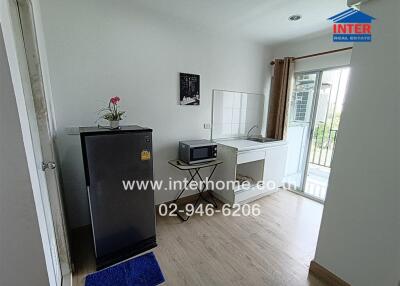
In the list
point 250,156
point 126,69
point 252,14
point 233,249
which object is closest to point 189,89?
point 126,69

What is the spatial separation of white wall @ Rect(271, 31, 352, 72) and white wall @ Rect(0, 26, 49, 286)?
11.4 feet

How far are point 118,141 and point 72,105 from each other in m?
0.79

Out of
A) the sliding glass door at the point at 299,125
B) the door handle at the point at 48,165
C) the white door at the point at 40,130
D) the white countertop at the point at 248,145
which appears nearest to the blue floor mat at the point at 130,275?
the white door at the point at 40,130

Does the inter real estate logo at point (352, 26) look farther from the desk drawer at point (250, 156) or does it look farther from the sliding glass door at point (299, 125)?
the desk drawer at point (250, 156)

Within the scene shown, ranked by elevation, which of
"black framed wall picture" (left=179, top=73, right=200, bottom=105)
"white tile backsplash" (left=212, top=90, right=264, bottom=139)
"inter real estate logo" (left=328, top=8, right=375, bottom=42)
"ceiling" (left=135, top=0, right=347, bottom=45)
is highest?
"ceiling" (left=135, top=0, right=347, bottom=45)

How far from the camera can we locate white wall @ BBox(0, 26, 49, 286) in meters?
0.76

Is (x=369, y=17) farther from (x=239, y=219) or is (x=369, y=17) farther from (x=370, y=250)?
(x=239, y=219)

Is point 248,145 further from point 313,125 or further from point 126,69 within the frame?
point 126,69

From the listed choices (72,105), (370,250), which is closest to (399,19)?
(370,250)

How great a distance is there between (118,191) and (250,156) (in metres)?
1.85

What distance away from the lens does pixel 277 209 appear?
2846 mm

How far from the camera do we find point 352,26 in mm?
1868

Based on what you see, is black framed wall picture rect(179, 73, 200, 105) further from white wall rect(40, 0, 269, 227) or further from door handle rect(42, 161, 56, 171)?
door handle rect(42, 161, 56, 171)

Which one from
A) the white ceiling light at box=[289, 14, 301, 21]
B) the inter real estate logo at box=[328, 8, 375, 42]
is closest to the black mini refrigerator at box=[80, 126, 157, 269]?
the inter real estate logo at box=[328, 8, 375, 42]
